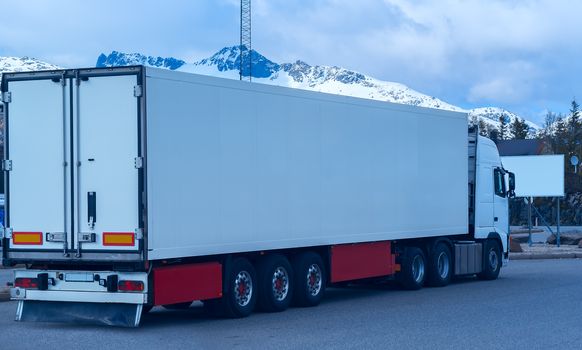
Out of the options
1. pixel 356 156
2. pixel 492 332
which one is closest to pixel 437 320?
pixel 492 332

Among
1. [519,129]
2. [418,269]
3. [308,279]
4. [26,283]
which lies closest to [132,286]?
[26,283]

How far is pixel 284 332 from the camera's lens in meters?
14.3

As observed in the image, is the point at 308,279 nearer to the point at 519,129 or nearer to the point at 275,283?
the point at 275,283

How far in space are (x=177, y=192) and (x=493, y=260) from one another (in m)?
11.7

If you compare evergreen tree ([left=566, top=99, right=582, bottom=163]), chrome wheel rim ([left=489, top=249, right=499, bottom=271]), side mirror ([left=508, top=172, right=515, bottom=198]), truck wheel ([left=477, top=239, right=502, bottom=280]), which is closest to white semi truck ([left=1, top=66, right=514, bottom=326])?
truck wheel ([left=477, top=239, right=502, bottom=280])

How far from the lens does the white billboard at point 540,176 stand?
39.7 metres

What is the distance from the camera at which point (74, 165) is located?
47.7ft

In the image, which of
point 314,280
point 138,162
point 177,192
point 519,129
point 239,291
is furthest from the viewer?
point 519,129

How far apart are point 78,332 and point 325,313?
423cm

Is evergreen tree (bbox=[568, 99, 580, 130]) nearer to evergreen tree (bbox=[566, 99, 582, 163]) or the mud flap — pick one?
evergreen tree (bbox=[566, 99, 582, 163])

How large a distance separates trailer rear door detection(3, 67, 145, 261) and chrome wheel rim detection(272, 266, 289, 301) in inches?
134

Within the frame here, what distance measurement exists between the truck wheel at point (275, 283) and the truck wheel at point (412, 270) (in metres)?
4.30

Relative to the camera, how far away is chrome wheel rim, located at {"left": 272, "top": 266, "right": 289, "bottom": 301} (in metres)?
16.8

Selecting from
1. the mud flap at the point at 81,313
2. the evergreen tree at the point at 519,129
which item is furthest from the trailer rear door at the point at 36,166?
the evergreen tree at the point at 519,129
